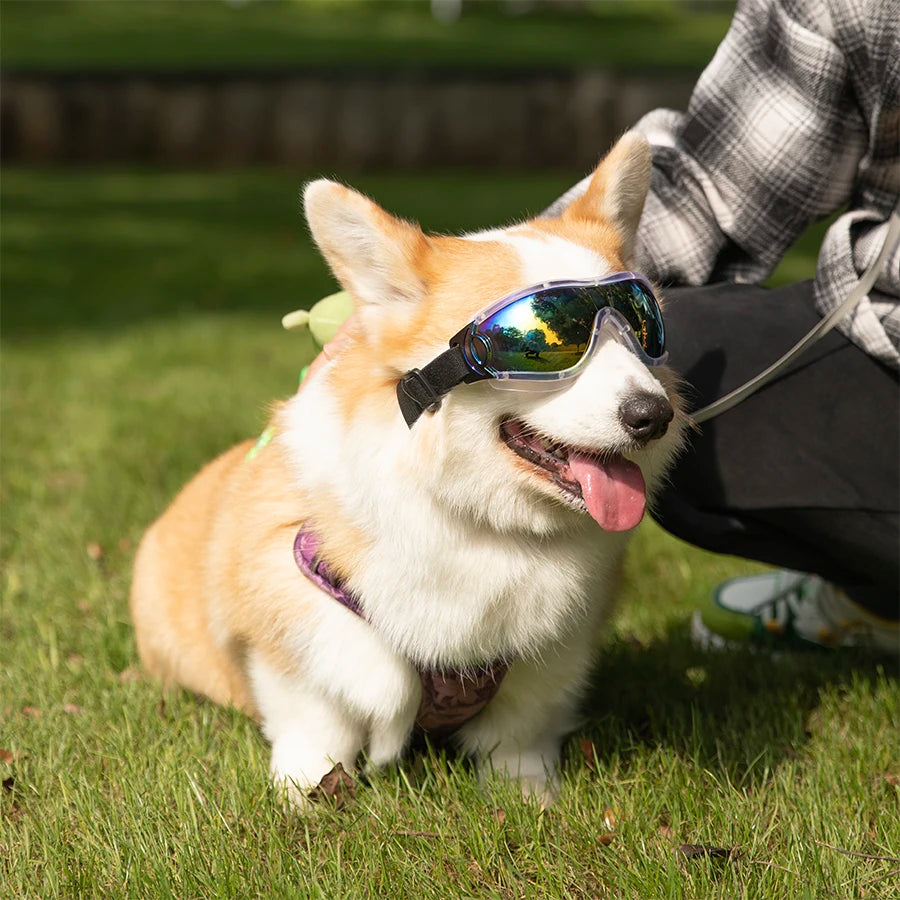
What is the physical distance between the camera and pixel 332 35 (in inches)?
787

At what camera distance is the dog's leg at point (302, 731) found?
2357 mm

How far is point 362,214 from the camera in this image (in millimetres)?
2021

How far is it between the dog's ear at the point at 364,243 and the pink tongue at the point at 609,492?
44 centimetres

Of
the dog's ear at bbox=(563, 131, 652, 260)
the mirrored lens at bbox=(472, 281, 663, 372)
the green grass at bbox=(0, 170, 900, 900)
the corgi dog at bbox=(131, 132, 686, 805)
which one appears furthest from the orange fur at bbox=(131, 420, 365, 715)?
the dog's ear at bbox=(563, 131, 652, 260)

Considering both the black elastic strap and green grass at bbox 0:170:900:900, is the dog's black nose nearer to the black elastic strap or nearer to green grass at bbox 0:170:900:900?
the black elastic strap

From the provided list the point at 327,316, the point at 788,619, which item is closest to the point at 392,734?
the point at 327,316

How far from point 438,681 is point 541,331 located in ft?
2.46

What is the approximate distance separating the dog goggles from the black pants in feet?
2.06

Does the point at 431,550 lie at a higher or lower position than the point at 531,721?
higher

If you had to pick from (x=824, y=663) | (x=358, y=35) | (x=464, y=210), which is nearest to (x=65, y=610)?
(x=824, y=663)

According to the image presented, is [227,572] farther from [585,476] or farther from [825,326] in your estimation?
[825,326]

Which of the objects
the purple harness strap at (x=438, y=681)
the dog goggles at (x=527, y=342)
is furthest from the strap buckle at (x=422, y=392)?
the purple harness strap at (x=438, y=681)

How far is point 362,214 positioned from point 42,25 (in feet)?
66.8

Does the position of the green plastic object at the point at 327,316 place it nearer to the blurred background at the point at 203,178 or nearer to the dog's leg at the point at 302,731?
the dog's leg at the point at 302,731
